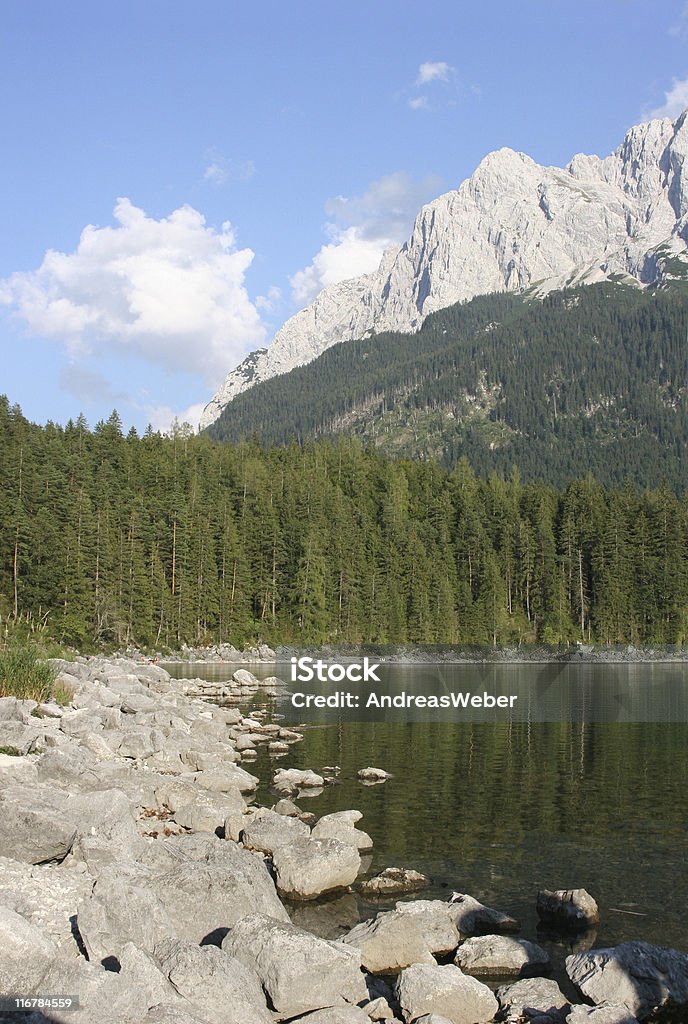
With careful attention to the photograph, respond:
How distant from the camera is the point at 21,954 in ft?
26.5

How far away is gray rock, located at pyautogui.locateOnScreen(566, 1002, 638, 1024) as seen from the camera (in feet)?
33.4

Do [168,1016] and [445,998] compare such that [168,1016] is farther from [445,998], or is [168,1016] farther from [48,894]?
[445,998]

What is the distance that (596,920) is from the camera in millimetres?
14359

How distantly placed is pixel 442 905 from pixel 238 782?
33.3ft

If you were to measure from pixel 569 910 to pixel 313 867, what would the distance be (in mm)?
4660

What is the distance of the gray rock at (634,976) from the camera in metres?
11.2

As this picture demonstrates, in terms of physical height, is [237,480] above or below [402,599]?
above

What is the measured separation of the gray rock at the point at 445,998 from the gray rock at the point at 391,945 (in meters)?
1.38

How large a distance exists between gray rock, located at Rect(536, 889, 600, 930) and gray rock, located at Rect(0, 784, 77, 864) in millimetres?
8201

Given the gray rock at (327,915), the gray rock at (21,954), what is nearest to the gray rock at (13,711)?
the gray rock at (327,915)

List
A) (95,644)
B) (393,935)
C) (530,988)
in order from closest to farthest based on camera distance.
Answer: (530,988), (393,935), (95,644)

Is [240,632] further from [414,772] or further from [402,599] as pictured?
[414,772]

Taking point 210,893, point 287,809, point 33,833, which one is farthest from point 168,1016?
point 287,809

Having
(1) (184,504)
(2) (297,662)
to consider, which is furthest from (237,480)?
(2) (297,662)
